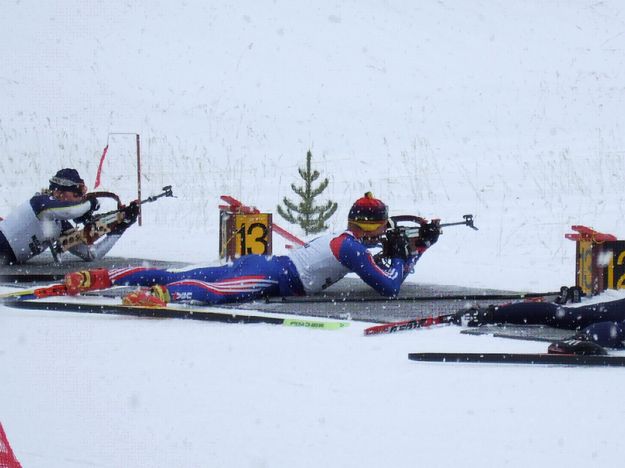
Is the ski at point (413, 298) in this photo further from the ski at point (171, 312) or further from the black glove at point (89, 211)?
the black glove at point (89, 211)

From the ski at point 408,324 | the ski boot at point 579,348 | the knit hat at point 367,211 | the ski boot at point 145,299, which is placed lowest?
the ski boot at point 579,348

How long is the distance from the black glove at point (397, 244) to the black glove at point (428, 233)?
0.16 m

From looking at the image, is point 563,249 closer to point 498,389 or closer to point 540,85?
point 498,389

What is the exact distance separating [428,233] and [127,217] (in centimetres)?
314

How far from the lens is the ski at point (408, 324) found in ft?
21.8

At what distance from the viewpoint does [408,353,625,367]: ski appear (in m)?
5.54

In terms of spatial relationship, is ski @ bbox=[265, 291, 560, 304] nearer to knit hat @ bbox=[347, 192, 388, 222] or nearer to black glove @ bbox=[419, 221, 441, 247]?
black glove @ bbox=[419, 221, 441, 247]

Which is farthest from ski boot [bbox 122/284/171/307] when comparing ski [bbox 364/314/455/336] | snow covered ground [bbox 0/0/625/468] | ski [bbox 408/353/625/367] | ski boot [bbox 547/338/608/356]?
ski boot [bbox 547/338/608/356]

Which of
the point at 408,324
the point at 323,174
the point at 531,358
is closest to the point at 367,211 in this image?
the point at 408,324

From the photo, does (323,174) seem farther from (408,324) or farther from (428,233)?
(408,324)

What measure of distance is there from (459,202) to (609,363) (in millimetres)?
11573

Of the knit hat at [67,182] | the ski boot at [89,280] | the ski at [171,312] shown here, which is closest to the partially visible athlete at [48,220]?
the knit hat at [67,182]

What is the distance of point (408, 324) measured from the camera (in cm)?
677

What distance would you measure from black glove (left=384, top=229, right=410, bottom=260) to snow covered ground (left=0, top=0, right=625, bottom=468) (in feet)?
3.93
